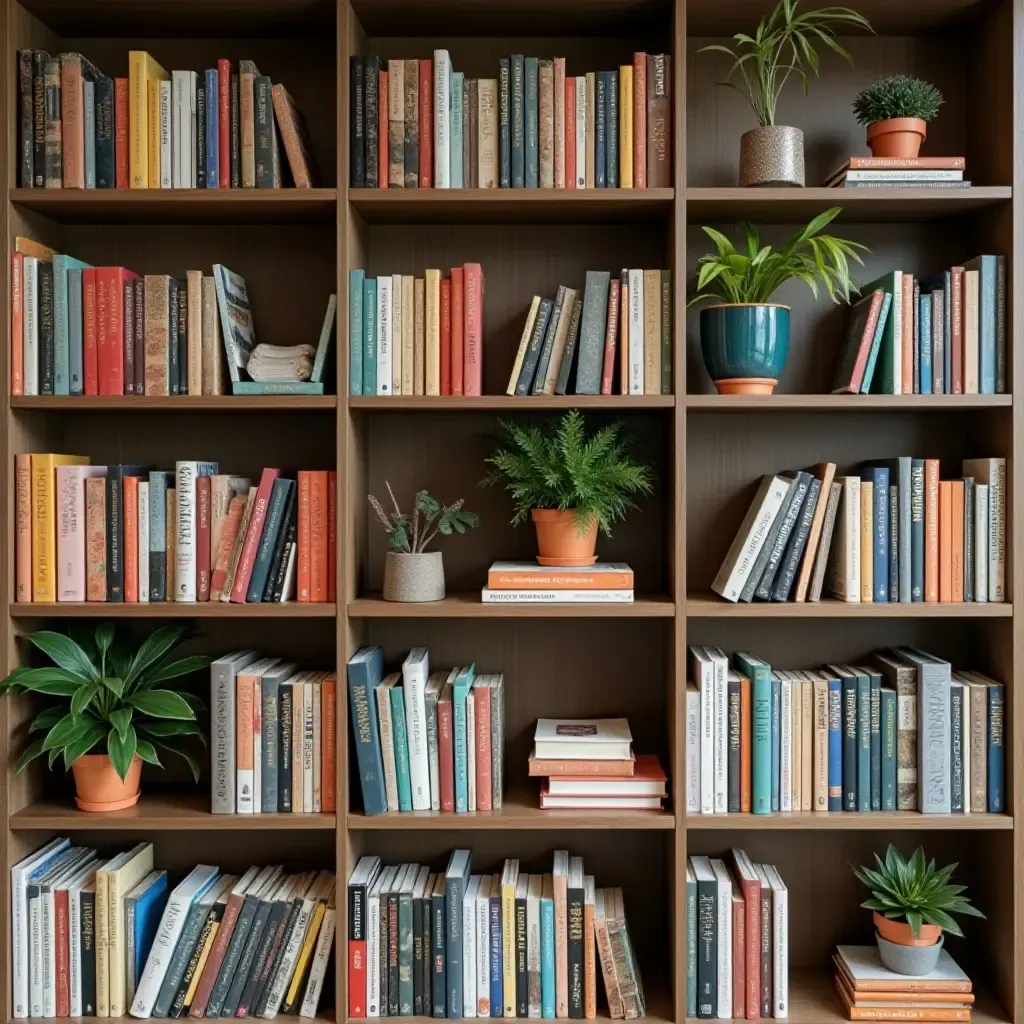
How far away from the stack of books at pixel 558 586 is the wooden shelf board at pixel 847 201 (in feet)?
2.56

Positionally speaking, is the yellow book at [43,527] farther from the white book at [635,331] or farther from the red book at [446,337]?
the white book at [635,331]

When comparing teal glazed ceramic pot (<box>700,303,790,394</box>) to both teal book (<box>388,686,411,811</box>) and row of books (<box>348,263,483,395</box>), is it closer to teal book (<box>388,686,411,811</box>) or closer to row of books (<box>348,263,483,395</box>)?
row of books (<box>348,263,483,395</box>)

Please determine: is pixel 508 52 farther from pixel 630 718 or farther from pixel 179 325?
pixel 630 718

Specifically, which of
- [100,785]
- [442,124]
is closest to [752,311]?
[442,124]

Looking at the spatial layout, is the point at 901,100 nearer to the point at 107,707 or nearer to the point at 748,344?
the point at 748,344

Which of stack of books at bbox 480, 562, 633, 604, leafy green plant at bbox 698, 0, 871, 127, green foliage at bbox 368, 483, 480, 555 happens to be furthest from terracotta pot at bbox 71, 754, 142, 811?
leafy green plant at bbox 698, 0, 871, 127

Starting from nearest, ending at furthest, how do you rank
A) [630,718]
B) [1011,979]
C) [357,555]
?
[1011,979] → [357,555] → [630,718]

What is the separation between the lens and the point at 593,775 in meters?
2.01

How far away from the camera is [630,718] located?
2.24m

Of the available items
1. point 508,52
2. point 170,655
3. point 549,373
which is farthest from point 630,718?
point 508,52

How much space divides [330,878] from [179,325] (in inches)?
48.3

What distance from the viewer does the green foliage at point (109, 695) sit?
1886 mm

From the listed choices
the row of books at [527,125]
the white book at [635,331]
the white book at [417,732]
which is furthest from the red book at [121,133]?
the white book at [417,732]

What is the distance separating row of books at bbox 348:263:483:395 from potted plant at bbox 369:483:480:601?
24 centimetres
